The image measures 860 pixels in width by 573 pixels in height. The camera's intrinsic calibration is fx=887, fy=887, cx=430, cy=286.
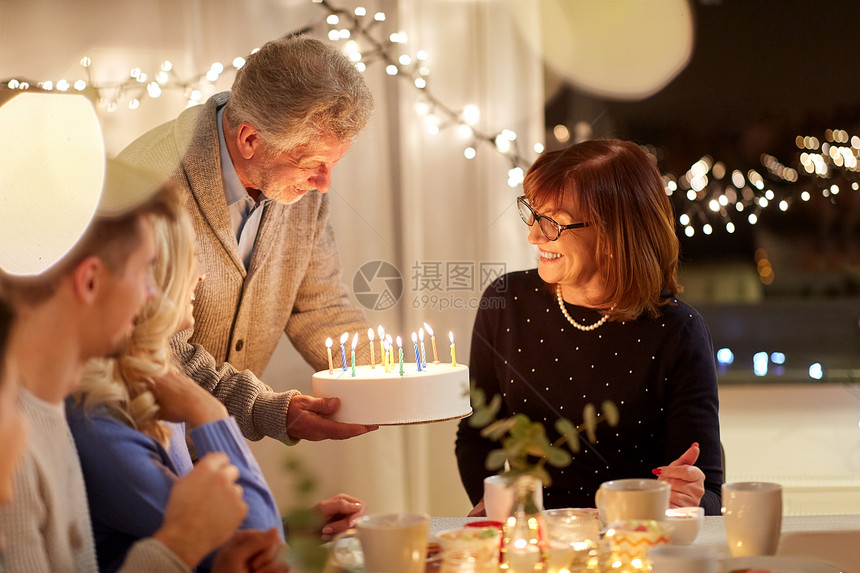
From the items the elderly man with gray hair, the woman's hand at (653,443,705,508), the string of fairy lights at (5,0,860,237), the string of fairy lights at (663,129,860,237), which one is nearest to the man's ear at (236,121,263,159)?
the elderly man with gray hair

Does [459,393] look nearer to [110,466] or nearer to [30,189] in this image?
[110,466]

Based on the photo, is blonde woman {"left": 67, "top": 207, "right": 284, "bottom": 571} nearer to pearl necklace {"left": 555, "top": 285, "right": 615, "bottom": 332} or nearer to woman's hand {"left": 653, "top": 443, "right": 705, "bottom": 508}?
woman's hand {"left": 653, "top": 443, "right": 705, "bottom": 508}

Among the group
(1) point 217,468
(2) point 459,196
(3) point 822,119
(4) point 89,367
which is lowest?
(1) point 217,468

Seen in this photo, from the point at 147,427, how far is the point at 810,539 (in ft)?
3.16

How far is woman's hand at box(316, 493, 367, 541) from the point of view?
4.44 feet

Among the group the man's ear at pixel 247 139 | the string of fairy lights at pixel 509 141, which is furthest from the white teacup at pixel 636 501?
the string of fairy lights at pixel 509 141

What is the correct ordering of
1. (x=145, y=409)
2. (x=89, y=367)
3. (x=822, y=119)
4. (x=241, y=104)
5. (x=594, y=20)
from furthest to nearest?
(x=822, y=119) < (x=594, y=20) < (x=241, y=104) < (x=145, y=409) < (x=89, y=367)

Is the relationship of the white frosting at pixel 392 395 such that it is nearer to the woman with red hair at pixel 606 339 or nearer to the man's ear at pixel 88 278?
the woman with red hair at pixel 606 339

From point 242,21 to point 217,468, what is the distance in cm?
160

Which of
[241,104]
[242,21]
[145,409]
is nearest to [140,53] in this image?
[242,21]

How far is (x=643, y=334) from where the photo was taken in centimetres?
187

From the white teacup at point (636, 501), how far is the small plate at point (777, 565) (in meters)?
0.10

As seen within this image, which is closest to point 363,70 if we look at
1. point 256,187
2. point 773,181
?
point 256,187

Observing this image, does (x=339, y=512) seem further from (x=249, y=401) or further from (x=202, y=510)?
(x=202, y=510)
